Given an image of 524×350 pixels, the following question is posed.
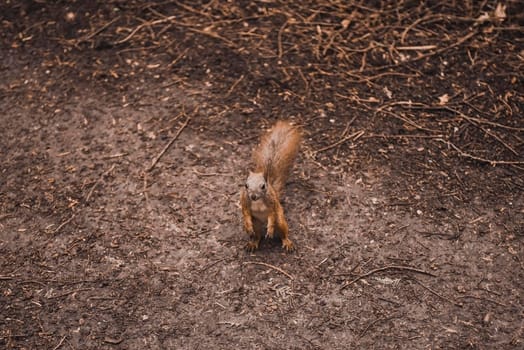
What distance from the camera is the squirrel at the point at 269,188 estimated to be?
2.90 metres

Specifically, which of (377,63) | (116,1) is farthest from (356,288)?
(116,1)

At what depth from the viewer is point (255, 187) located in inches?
112

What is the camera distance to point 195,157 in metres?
→ 3.68

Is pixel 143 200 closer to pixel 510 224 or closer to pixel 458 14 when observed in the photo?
pixel 510 224

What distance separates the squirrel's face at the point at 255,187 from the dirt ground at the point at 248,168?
0.41 m

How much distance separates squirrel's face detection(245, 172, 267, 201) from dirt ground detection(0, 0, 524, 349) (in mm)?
409

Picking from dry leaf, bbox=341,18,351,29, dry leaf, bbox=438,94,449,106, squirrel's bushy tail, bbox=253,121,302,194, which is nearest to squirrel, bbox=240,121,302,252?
squirrel's bushy tail, bbox=253,121,302,194

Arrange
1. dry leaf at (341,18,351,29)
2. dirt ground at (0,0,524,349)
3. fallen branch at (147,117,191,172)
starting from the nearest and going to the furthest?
1. dirt ground at (0,0,524,349)
2. fallen branch at (147,117,191,172)
3. dry leaf at (341,18,351,29)

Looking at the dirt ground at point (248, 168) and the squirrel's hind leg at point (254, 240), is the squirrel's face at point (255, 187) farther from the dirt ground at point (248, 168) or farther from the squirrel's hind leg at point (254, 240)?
the dirt ground at point (248, 168)

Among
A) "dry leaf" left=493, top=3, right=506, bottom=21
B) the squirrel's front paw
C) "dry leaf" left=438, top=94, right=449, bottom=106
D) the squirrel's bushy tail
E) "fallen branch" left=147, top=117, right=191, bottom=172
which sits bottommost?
the squirrel's front paw

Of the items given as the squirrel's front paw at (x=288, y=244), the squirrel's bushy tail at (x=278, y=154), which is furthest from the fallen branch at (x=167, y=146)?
the squirrel's front paw at (x=288, y=244)

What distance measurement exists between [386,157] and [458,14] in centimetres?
171

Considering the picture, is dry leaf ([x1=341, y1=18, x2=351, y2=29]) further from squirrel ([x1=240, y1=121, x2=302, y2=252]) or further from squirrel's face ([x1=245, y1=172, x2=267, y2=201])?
squirrel's face ([x1=245, y1=172, x2=267, y2=201])

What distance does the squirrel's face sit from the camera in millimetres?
2852
